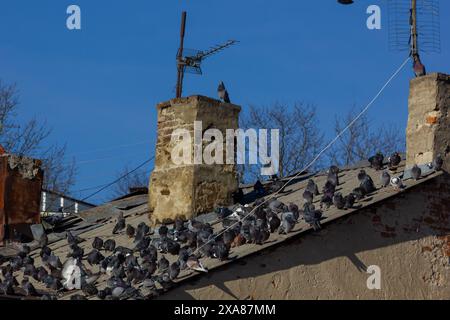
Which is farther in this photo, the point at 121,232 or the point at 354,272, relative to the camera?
the point at 121,232

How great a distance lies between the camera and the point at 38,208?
17109 millimetres

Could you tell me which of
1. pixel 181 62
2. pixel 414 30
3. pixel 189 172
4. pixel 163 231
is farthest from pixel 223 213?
pixel 181 62

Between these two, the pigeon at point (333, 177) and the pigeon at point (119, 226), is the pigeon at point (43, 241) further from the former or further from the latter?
the pigeon at point (333, 177)

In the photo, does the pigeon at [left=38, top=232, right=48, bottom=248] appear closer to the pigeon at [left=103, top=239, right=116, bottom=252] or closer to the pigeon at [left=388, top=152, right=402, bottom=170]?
the pigeon at [left=103, top=239, right=116, bottom=252]

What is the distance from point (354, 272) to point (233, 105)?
3.97m

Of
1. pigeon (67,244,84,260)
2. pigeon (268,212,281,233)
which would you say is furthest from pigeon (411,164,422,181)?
pigeon (67,244,84,260)

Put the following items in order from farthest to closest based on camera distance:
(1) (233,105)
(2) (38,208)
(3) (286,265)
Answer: (2) (38,208) → (1) (233,105) → (3) (286,265)

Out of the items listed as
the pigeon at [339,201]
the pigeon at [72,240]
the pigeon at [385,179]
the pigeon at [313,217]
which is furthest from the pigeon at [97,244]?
the pigeon at [385,179]

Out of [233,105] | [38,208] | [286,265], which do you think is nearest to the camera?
[286,265]
